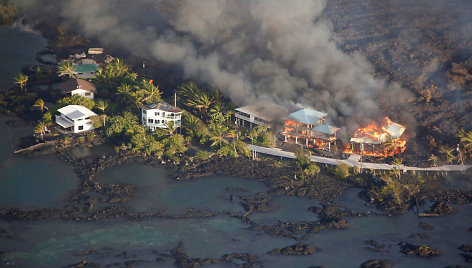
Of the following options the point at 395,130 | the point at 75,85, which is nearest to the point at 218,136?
the point at 395,130

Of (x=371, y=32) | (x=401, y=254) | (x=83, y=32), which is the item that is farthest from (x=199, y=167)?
(x=83, y=32)

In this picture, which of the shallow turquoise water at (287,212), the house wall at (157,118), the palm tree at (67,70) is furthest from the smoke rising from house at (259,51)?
the shallow turquoise water at (287,212)

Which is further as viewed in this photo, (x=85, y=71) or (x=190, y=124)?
(x=85, y=71)

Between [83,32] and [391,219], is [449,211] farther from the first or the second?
[83,32]

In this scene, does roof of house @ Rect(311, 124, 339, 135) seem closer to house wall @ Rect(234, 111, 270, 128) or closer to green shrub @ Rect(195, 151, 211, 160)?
house wall @ Rect(234, 111, 270, 128)

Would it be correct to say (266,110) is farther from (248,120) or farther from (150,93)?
(150,93)

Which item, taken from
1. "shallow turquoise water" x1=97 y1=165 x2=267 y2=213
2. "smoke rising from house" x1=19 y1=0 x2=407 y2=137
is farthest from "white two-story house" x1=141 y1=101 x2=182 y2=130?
"smoke rising from house" x1=19 y1=0 x2=407 y2=137

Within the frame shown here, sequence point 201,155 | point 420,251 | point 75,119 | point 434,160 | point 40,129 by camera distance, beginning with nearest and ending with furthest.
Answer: point 420,251 → point 434,160 → point 201,155 → point 40,129 → point 75,119

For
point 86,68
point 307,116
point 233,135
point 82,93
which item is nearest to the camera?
point 233,135
